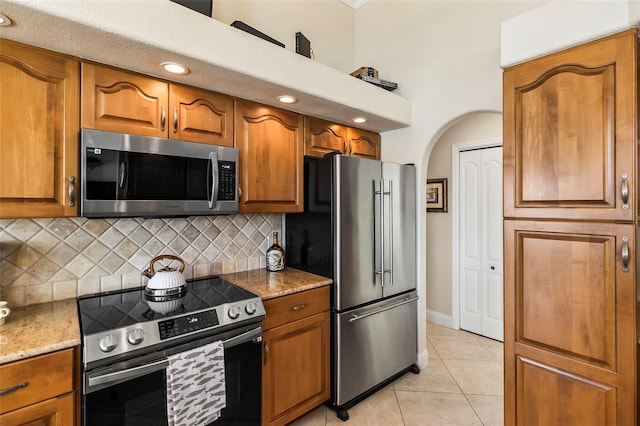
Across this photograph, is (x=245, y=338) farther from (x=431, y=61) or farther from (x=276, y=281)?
(x=431, y=61)

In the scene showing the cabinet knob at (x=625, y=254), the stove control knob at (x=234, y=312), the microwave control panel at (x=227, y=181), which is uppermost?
the microwave control panel at (x=227, y=181)

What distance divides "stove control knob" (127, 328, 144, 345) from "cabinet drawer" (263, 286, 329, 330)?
2.20 ft

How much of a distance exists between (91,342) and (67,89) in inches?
47.2

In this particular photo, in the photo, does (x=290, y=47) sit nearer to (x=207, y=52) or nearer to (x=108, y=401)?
(x=207, y=52)

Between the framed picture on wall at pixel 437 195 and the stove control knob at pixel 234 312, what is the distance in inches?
117

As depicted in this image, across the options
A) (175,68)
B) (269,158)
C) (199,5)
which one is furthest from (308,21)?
(175,68)

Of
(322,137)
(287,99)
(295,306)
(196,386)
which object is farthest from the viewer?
(322,137)

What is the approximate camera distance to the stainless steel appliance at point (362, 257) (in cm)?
219

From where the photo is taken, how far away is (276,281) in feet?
7.16

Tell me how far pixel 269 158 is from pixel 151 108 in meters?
0.79

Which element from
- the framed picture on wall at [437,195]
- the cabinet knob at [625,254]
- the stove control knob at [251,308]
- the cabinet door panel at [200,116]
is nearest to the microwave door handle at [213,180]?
the cabinet door panel at [200,116]

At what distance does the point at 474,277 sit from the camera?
11.8ft

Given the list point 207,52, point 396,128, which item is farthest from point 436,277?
point 207,52

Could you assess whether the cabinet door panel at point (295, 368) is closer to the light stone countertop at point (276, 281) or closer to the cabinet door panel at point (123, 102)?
the light stone countertop at point (276, 281)
